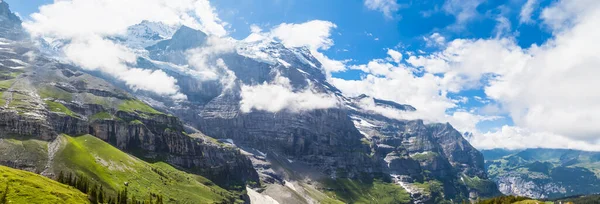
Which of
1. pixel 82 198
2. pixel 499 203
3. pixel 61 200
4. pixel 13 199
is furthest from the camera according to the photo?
pixel 499 203

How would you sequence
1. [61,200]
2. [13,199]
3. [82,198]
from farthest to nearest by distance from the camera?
[82,198]
[61,200]
[13,199]

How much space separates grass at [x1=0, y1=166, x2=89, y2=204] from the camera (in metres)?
167

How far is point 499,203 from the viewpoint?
647 feet

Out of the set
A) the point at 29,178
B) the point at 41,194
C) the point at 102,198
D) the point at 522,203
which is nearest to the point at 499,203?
the point at 522,203

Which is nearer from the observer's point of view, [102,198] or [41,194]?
[41,194]

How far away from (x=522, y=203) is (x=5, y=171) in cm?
20925

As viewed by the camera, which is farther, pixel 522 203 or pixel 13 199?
pixel 522 203

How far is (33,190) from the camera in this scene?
176 meters

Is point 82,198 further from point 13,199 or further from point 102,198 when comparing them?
point 13,199

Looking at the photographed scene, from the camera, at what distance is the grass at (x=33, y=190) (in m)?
167

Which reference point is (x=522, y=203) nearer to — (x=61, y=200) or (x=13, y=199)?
(x=61, y=200)

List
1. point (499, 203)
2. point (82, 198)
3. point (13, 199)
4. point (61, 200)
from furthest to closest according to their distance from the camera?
1. point (499, 203)
2. point (82, 198)
3. point (61, 200)
4. point (13, 199)

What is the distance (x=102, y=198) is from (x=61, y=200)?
23.4m

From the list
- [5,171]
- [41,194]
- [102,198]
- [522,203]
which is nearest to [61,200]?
[41,194]
